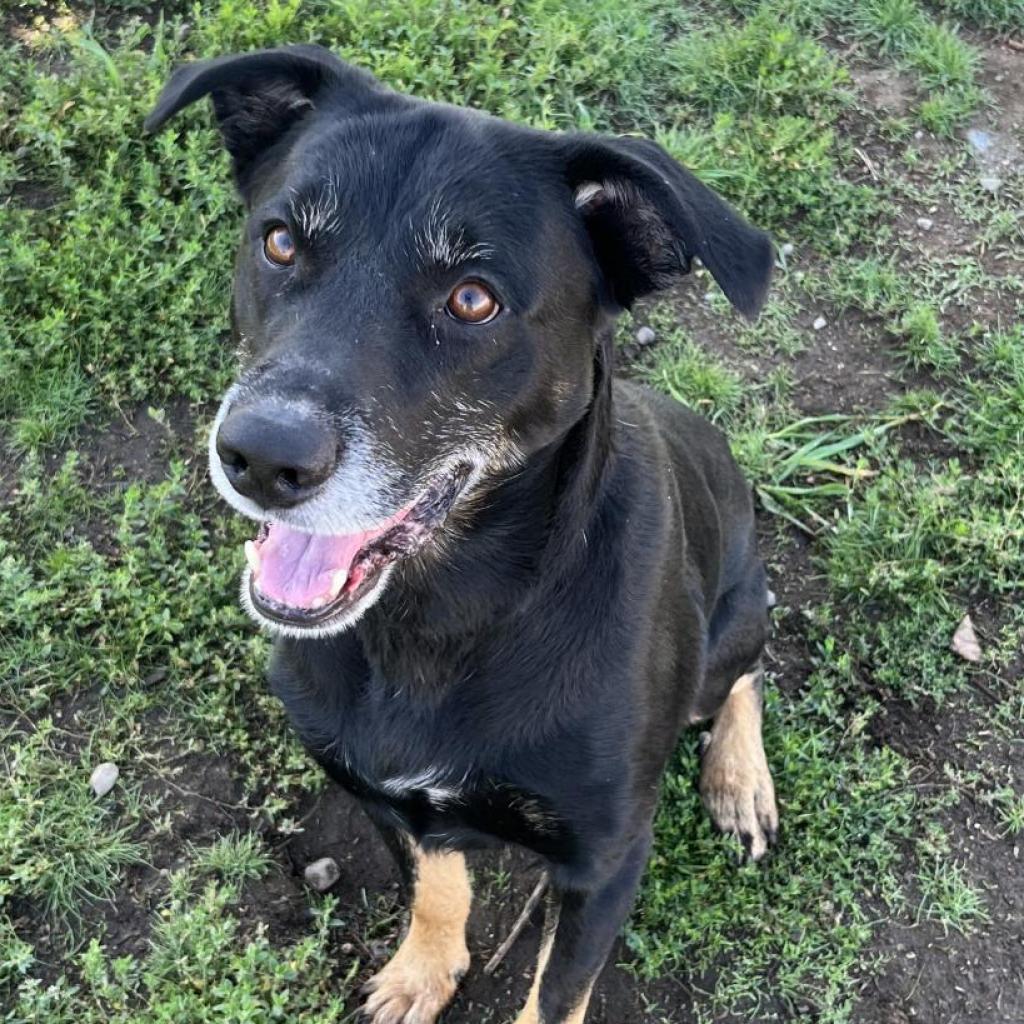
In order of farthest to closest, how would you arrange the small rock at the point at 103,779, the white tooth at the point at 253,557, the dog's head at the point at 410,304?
the small rock at the point at 103,779 → the white tooth at the point at 253,557 → the dog's head at the point at 410,304

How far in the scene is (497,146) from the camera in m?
2.72

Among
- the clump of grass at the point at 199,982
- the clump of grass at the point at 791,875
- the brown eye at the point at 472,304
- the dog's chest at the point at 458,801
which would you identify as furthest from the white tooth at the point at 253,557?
the clump of grass at the point at 791,875

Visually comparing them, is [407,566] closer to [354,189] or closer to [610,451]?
[610,451]

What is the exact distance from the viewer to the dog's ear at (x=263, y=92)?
2807 millimetres

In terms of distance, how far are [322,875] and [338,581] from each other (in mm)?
1547

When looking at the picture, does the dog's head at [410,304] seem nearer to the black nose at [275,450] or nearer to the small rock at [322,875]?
the black nose at [275,450]

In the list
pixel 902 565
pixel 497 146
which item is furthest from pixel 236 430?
pixel 902 565

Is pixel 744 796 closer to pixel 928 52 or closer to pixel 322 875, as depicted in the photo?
pixel 322 875

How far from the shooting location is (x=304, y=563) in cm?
271

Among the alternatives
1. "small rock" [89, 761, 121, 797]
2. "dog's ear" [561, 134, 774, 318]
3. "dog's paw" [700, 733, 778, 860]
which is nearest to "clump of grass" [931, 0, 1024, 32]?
"dog's paw" [700, 733, 778, 860]

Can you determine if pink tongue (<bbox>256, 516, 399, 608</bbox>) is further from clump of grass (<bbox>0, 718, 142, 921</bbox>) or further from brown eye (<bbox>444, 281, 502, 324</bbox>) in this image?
clump of grass (<bbox>0, 718, 142, 921</bbox>)

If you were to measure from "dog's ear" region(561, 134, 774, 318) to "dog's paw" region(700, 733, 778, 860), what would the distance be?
181 cm

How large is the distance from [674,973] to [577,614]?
1502 millimetres

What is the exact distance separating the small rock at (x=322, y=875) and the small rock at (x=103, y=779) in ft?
2.30
